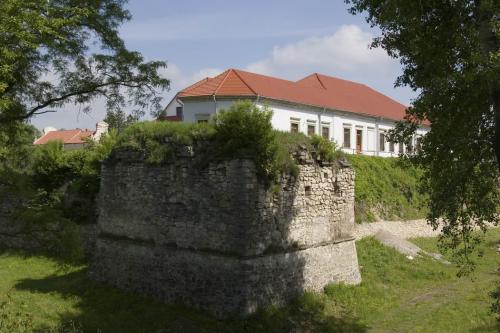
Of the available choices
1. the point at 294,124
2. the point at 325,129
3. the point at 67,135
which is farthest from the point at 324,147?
the point at 67,135

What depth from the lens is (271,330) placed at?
11750 millimetres

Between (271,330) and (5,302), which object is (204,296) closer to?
(271,330)

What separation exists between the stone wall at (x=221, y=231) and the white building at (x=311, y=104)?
970cm

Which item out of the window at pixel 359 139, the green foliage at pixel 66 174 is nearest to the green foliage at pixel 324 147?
the green foliage at pixel 66 174

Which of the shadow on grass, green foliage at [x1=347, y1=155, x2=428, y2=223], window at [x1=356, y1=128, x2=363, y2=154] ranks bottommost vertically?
the shadow on grass

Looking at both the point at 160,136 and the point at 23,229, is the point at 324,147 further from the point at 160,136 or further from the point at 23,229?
the point at 23,229

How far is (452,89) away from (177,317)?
7.85 meters

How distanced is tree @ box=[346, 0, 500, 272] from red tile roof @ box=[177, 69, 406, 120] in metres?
18.4

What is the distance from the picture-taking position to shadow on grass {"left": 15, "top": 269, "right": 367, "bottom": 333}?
11867 millimetres

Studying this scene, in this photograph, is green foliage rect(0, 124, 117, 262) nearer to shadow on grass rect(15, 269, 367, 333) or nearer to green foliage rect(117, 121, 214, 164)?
green foliage rect(117, 121, 214, 164)

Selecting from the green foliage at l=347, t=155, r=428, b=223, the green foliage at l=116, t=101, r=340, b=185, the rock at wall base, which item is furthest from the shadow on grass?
the green foliage at l=347, t=155, r=428, b=223

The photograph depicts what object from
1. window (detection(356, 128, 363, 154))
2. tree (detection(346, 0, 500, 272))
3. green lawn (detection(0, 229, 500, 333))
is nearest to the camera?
tree (detection(346, 0, 500, 272))

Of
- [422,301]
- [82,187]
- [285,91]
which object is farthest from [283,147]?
[285,91]

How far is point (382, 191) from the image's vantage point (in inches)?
963
